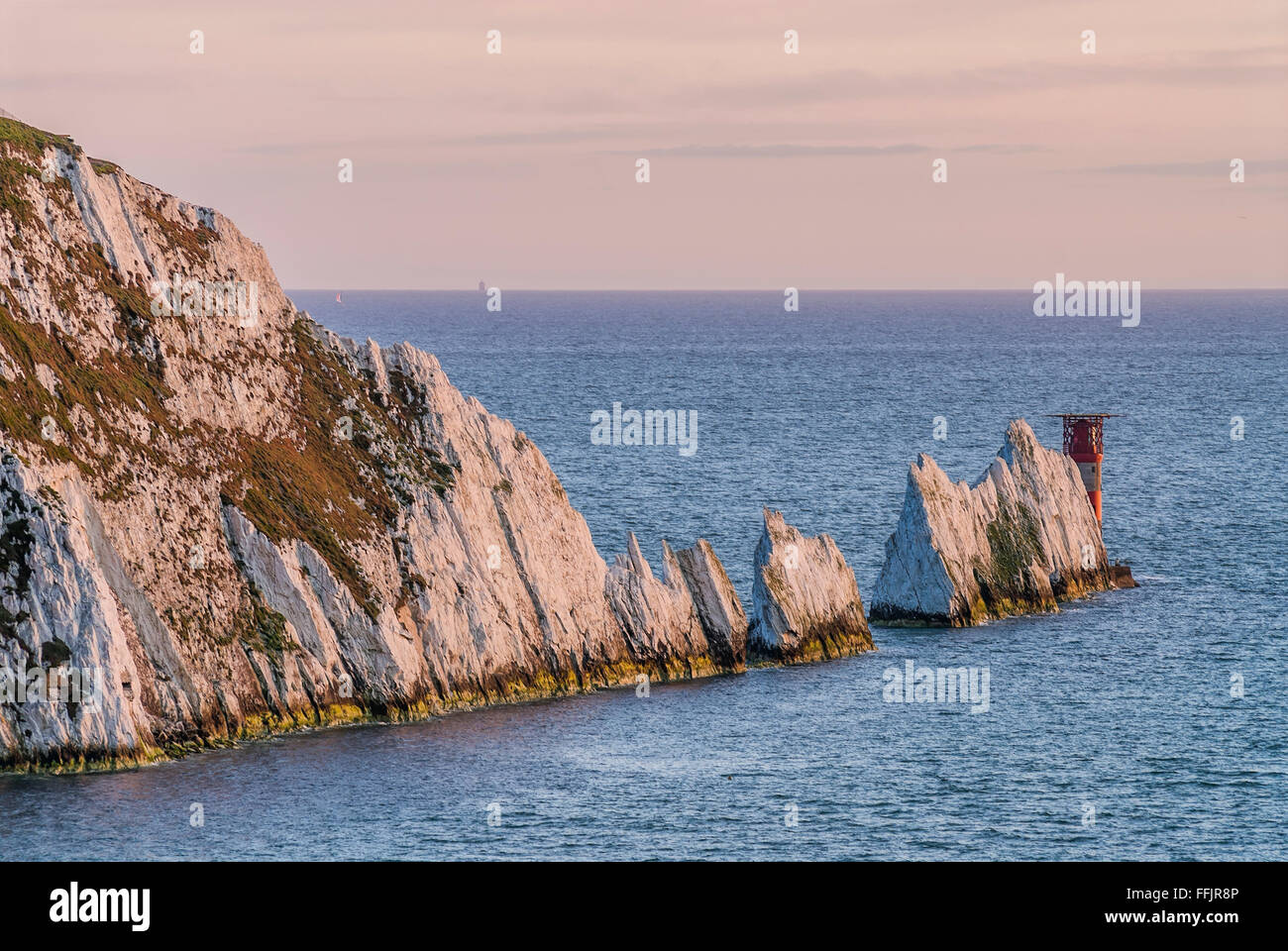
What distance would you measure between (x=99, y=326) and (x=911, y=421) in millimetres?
121117

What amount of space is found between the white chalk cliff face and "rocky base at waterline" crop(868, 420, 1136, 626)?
1323 centimetres

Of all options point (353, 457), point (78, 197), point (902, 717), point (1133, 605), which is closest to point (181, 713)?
point (353, 457)

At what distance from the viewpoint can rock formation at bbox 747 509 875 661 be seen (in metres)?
73.7

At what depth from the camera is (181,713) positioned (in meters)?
58.1

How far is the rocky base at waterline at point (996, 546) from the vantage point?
82.2 meters

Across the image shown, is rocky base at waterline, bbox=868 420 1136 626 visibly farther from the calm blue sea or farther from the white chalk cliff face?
the white chalk cliff face

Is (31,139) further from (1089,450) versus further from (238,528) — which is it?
(1089,450)

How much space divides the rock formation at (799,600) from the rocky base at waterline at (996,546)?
7.18 m

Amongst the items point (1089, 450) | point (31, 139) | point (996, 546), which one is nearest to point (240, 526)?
point (31, 139)

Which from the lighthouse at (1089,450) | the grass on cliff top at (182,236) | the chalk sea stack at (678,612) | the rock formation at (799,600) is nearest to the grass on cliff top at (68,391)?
the grass on cliff top at (182,236)

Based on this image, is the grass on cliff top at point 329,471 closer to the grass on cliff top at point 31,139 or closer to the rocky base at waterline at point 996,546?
the grass on cliff top at point 31,139

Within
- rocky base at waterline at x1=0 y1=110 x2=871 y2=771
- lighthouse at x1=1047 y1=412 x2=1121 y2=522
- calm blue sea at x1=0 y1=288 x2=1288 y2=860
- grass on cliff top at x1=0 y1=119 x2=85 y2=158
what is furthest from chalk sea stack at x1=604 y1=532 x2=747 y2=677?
lighthouse at x1=1047 y1=412 x2=1121 y2=522

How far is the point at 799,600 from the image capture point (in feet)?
245
